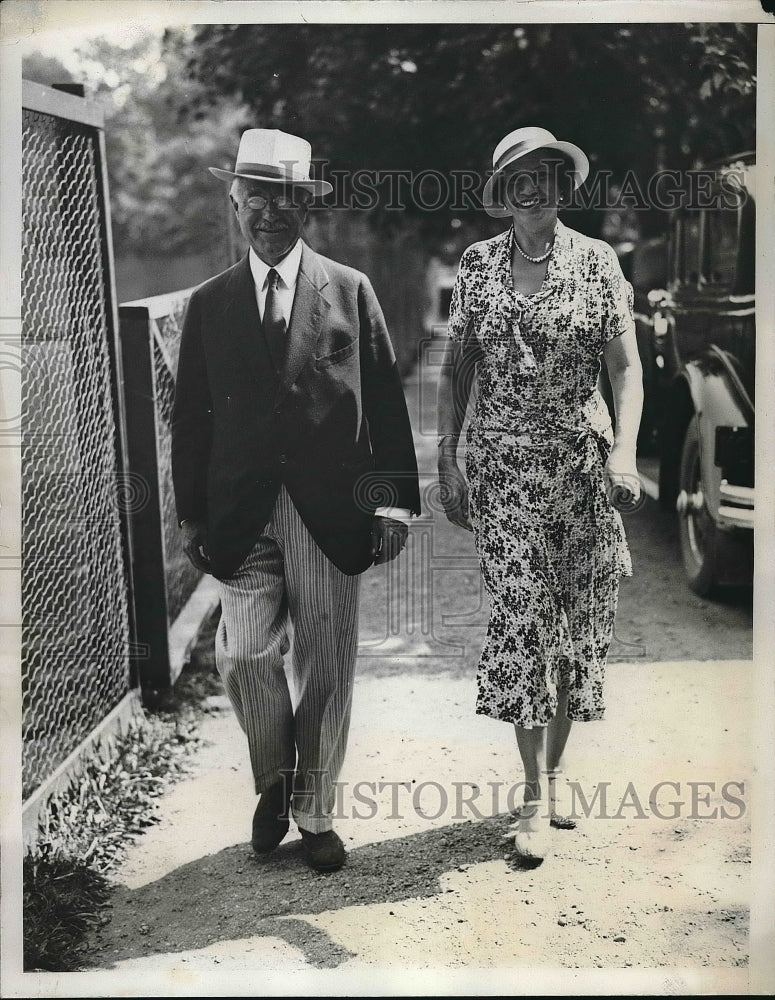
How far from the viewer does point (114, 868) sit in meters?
3.69

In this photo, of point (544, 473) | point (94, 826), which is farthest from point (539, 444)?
point (94, 826)

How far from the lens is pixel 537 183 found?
3.48 meters

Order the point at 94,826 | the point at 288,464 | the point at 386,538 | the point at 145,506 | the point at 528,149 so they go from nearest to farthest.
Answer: the point at 528,149
the point at 288,464
the point at 386,538
the point at 94,826
the point at 145,506

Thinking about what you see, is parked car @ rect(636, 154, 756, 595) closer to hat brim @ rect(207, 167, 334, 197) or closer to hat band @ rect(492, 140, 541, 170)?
hat band @ rect(492, 140, 541, 170)

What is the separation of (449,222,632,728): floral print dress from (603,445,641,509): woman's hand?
0.10ft

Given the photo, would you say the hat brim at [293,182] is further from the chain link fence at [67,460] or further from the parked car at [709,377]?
the parked car at [709,377]

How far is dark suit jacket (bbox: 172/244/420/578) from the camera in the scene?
3.54 m

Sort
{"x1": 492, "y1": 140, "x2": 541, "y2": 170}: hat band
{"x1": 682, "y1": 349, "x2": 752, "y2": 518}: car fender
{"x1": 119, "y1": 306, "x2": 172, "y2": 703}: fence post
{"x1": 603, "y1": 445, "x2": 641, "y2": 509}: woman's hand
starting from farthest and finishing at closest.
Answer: {"x1": 119, "y1": 306, "x2": 172, "y2": 703}: fence post
{"x1": 682, "y1": 349, "x2": 752, "y2": 518}: car fender
{"x1": 603, "y1": 445, "x2": 641, "y2": 509}: woman's hand
{"x1": 492, "y1": 140, "x2": 541, "y2": 170}: hat band

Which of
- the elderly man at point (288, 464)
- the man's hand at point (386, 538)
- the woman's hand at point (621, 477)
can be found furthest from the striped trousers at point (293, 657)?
the woman's hand at point (621, 477)

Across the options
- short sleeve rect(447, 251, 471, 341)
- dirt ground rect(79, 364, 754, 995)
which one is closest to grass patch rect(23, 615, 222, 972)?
dirt ground rect(79, 364, 754, 995)

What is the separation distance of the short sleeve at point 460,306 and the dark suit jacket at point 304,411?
0.21 metres

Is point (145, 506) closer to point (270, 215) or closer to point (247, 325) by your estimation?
point (247, 325)

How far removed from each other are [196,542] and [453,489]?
84 cm

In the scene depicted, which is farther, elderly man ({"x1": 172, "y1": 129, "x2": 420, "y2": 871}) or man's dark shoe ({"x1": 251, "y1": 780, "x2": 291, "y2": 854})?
man's dark shoe ({"x1": 251, "y1": 780, "x2": 291, "y2": 854})
